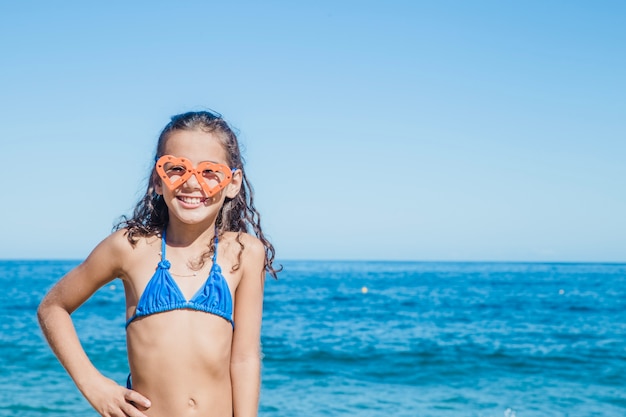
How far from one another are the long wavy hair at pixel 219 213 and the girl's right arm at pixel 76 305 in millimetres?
95

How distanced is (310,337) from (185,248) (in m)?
17.3

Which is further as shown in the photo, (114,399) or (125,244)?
(125,244)

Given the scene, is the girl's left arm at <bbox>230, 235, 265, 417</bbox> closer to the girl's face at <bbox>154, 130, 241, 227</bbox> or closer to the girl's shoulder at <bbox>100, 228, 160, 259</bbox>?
the girl's face at <bbox>154, 130, 241, 227</bbox>

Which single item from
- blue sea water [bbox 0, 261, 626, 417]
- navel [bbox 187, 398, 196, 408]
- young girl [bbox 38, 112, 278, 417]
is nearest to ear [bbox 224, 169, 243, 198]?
young girl [bbox 38, 112, 278, 417]

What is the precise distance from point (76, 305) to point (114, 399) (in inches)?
16.5

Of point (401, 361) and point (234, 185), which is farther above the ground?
point (234, 185)

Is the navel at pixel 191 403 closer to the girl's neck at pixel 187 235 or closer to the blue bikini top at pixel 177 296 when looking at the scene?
the blue bikini top at pixel 177 296

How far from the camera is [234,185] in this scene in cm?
282

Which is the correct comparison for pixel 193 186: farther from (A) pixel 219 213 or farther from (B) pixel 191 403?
(B) pixel 191 403

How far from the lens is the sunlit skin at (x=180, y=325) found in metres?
2.53

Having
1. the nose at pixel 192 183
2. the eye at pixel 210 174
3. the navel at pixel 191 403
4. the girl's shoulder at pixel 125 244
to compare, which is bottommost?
the navel at pixel 191 403

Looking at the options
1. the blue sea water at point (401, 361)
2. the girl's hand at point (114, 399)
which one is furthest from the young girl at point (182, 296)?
the blue sea water at point (401, 361)

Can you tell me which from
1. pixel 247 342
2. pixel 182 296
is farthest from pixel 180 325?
pixel 247 342

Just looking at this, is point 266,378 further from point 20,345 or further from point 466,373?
point 20,345
